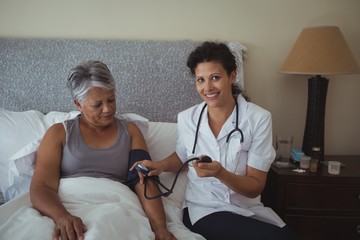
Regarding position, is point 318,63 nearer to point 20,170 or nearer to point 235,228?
point 235,228

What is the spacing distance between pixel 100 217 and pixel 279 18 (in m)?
1.62

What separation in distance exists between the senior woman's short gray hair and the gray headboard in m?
0.54

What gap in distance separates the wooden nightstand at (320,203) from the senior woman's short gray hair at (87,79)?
39.6 inches

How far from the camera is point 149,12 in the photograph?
1.94 metres

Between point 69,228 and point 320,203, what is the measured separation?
4.13 ft

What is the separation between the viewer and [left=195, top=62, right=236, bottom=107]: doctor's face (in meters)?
1.29

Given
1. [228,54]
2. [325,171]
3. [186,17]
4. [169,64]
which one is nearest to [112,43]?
[169,64]

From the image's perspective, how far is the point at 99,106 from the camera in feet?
4.41

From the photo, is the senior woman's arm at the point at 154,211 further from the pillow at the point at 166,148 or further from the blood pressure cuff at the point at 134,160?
the pillow at the point at 166,148

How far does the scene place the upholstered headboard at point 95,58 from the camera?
1.87 metres

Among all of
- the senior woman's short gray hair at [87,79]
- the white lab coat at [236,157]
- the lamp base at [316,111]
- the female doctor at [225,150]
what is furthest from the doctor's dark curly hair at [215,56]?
the lamp base at [316,111]

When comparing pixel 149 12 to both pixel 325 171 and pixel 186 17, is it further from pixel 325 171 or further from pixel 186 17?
pixel 325 171

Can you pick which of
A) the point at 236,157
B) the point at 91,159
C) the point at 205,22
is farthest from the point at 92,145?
the point at 205,22

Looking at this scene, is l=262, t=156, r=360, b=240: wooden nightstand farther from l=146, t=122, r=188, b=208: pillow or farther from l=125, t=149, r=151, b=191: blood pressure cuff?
l=125, t=149, r=151, b=191: blood pressure cuff
